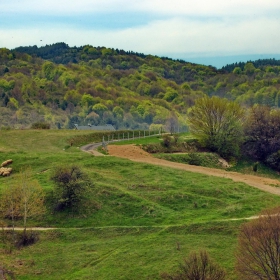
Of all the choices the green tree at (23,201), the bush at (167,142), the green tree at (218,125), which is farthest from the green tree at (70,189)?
the green tree at (218,125)

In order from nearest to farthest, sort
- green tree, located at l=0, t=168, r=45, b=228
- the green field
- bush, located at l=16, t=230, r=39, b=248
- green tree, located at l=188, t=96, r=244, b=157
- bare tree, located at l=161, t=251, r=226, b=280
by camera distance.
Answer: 1. bare tree, located at l=161, t=251, r=226, b=280
2. the green field
3. bush, located at l=16, t=230, r=39, b=248
4. green tree, located at l=0, t=168, r=45, b=228
5. green tree, located at l=188, t=96, r=244, b=157

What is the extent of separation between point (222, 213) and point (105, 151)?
24.1m

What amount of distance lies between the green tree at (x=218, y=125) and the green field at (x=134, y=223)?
15552 mm

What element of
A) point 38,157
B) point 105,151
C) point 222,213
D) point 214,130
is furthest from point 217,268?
point 214,130

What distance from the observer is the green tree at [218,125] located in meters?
→ 61.1

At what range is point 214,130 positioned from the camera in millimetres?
62469

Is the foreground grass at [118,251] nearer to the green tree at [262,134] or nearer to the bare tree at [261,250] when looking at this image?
the bare tree at [261,250]

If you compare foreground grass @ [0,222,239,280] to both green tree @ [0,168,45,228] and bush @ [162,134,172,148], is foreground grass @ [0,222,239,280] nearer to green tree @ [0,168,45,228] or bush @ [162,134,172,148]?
green tree @ [0,168,45,228]

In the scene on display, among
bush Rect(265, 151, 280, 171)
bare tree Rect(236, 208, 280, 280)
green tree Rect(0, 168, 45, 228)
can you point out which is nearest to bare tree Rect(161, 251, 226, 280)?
bare tree Rect(236, 208, 280, 280)

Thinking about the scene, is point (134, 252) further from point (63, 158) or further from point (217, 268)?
point (63, 158)

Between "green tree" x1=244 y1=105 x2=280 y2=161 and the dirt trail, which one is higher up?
"green tree" x1=244 y1=105 x2=280 y2=161

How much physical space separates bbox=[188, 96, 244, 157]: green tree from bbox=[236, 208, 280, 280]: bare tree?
36.0 metres

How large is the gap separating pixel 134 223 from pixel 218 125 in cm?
2984

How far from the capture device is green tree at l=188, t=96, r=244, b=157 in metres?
61.1
